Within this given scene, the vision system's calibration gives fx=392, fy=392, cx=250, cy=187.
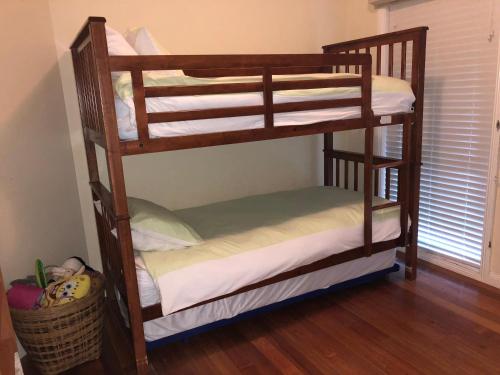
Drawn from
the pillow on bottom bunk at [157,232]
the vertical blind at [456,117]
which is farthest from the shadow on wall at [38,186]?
the vertical blind at [456,117]

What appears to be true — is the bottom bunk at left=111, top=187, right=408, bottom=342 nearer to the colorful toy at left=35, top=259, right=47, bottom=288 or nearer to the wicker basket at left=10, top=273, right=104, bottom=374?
the wicker basket at left=10, top=273, right=104, bottom=374

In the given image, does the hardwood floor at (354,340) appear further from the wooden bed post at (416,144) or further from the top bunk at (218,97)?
the top bunk at (218,97)

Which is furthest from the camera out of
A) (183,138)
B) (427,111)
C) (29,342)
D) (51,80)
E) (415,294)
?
(427,111)

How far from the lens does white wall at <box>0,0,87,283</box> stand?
1941 mm

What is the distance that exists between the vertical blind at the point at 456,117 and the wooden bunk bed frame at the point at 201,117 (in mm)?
362

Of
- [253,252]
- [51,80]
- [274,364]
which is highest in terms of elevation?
[51,80]

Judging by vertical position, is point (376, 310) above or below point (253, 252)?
below

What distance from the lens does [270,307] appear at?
2303mm

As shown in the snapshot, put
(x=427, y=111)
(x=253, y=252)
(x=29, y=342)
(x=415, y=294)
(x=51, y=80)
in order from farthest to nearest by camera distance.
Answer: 1. (x=427, y=111)
2. (x=415, y=294)
3. (x=51, y=80)
4. (x=253, y=252)
5. (x=29, y=342)

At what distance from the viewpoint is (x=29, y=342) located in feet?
6.16

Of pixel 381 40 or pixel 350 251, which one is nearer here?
pixel 350 251

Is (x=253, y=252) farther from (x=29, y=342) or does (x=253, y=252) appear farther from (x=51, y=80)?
(x=51, y=80)

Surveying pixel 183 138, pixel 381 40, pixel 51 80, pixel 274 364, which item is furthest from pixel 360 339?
pixel 51 80

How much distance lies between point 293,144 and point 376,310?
1487mm
